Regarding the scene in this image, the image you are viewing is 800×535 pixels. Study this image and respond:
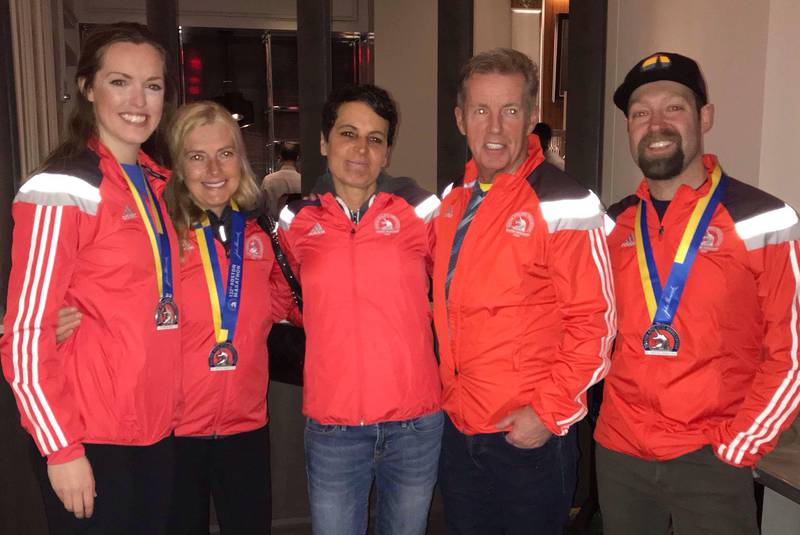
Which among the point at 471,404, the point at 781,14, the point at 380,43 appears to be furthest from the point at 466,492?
the point at 380,43

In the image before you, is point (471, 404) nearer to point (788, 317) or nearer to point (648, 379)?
point (648, 379)

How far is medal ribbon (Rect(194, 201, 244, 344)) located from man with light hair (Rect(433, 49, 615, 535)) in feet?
1.74

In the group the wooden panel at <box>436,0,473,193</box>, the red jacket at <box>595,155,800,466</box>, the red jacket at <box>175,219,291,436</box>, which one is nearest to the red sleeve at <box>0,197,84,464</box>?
the red jacket at <box>175,219,291,436</box>

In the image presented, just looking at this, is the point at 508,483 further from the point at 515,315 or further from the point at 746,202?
the point at 746,202

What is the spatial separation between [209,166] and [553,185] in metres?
0.92

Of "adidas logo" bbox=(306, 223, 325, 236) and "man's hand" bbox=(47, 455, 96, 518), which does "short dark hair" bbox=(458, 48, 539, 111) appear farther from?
"man's hand" bbox=(47, 455, 96, 518)

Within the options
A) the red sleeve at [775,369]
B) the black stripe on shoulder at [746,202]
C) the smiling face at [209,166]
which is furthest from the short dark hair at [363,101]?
the red sleeve at [775,369]

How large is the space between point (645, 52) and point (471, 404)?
2189 mm

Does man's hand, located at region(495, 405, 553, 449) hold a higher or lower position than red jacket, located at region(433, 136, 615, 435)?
lower

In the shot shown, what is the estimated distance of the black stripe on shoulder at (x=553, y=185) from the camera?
1.62 meters

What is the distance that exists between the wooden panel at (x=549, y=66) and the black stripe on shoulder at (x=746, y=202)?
4.29 meters

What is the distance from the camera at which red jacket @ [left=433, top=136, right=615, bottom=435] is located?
1567 mm

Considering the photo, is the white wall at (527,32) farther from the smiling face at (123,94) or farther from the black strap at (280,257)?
the smiling face at (123,94)

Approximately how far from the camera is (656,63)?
173 centimetres
